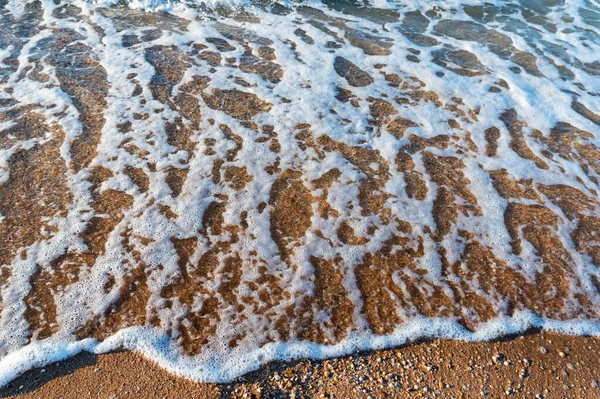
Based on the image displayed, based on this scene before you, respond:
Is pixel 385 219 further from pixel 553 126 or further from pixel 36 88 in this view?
pixel 36 88

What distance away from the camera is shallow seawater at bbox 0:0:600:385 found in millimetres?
3146

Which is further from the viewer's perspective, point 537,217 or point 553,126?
point 553,126

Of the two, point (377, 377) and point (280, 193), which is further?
point (280, 193)

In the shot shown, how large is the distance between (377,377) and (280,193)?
196 centimetres

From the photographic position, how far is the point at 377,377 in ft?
9.32

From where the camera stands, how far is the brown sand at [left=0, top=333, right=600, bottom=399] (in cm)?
271

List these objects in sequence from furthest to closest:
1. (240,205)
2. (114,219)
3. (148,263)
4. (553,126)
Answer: (553,126) < (240,205) < (114,219) < (148,263)

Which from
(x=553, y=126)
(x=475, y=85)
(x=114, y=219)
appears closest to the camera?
(x=114, y=219)

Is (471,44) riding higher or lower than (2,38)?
higher

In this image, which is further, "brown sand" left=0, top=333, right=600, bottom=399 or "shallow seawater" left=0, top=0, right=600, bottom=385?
"shallow seawater" left=0, top=0, right=600, bottom=385

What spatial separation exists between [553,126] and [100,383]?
18.3ft

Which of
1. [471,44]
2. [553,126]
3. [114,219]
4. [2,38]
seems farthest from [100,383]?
[471,44]

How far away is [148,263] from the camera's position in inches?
136

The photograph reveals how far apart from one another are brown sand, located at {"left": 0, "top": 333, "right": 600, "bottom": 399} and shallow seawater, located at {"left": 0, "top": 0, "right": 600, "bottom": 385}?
0.33 feet
